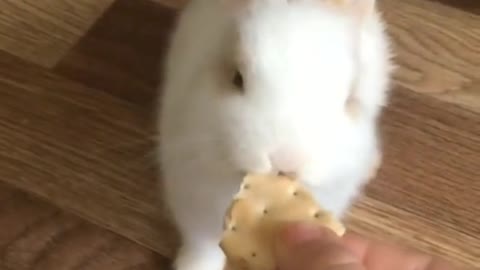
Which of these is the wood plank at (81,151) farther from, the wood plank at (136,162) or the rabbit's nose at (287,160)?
the rabbit's nose at (287,160)

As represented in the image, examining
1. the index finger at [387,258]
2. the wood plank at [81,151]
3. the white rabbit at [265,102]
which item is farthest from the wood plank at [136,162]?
the index finger at [387,258]

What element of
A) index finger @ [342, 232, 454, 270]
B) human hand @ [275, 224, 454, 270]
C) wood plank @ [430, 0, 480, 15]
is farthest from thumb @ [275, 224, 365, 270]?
wood plank @ [430, 0, 480, 15]

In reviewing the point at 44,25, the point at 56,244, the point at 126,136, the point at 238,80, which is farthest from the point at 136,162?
the point at 238,80

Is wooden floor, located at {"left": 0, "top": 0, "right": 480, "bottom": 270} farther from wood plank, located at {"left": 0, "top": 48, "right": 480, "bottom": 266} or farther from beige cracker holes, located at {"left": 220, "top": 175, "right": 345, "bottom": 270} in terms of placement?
beige cracker holes, located at {"left": 220, "top": 175, "right": 345, "bottom": 270}

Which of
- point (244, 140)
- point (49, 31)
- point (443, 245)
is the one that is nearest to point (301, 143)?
point (244, 140)

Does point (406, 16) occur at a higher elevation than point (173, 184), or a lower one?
higher

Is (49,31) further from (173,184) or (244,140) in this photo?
(244,140)

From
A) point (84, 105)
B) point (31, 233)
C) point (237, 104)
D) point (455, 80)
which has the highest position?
point (237, 104)
